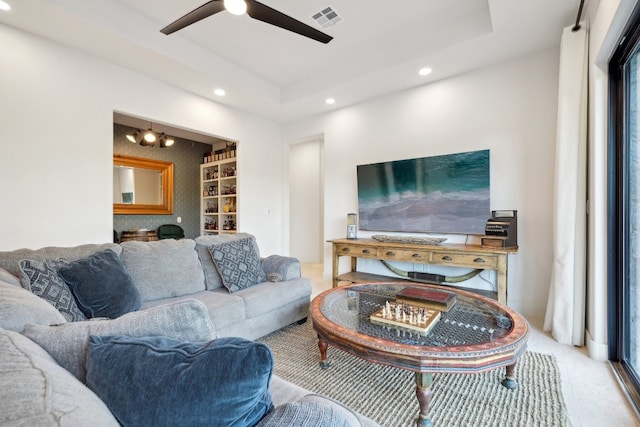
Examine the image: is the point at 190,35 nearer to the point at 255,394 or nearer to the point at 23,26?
the point at 23,26

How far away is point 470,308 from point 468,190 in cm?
175

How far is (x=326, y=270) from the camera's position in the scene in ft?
15.4

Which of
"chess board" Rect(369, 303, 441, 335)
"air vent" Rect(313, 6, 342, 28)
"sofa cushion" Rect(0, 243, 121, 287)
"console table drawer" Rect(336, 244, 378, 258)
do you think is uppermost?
"air vent" Rect(313, 6, 342, 28)

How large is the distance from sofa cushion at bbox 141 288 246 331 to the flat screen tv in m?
2.37

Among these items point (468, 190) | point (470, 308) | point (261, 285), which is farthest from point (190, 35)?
point (470, 308)

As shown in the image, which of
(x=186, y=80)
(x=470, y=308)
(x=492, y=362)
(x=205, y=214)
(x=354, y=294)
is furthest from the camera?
(x=205, y=214)

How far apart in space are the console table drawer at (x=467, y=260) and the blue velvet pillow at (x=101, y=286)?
2.71 metres

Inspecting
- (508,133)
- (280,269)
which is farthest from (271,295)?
(508,133)

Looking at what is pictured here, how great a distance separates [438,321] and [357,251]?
196 cm

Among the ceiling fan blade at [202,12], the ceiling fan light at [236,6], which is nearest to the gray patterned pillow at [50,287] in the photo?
the ceiling fan blade at [202,12]

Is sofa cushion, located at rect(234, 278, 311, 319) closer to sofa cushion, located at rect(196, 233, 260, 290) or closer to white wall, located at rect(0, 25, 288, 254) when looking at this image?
sofa cushion, located at rect(196, 233, 260, 290)

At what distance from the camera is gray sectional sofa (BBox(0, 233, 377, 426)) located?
0.53m

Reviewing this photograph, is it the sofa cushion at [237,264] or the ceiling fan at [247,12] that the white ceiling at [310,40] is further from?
the sofa cushion at [237,264]

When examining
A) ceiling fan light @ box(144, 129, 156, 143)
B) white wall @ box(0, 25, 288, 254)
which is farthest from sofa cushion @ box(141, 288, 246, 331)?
ceiling fan light @ box(144, 129, 156, 143)
